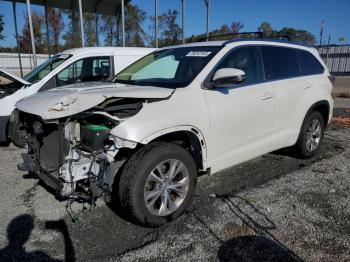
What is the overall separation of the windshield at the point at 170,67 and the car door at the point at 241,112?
0.25 m

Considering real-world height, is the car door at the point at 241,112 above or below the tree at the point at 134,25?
below

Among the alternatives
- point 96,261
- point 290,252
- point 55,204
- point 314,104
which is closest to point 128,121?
point 96,261

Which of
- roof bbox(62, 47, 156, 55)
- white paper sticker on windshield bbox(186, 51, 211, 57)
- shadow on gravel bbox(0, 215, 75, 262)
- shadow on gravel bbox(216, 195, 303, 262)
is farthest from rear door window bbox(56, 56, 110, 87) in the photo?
shadow on gravel bbox(216, 195, 303, 262)

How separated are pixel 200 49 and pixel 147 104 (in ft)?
4.49

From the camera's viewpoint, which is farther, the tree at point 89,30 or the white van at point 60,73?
the tree at point 89,30

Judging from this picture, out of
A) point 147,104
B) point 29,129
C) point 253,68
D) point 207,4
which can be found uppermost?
point 207,4

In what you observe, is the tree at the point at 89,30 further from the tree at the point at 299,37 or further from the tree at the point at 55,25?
the tree at the point at 299,37

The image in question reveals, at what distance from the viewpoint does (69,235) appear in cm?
326

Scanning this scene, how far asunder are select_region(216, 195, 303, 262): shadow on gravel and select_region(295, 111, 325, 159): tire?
1.98 metres

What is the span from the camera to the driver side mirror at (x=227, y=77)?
141 inches

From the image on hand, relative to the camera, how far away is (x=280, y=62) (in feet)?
15.4

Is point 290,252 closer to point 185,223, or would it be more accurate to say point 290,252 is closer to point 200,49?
point 185,223

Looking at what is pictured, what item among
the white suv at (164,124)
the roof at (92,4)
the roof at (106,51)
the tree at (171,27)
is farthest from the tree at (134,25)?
the white suv at (164,124)

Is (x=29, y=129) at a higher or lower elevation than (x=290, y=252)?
higher
